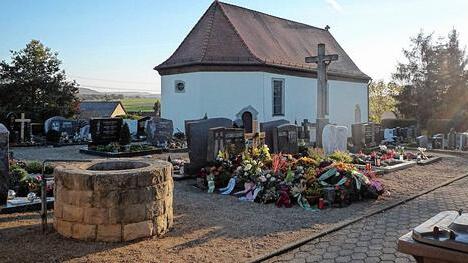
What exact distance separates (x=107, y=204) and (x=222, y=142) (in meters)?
5.70

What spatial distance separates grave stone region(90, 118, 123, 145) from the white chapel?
478 centimetres

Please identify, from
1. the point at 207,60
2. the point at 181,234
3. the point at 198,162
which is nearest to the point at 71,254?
the point at 181,234

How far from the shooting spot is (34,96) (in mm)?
34188

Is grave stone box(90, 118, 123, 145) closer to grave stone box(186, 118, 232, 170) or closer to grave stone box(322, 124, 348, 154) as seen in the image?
grave stone box(186, 118, 232, 170)

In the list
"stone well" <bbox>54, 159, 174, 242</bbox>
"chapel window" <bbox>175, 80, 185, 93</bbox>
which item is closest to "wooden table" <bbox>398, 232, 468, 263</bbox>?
"stone well" <bbox>54, 159, 174, 242</bbox>

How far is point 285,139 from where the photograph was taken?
1376cm

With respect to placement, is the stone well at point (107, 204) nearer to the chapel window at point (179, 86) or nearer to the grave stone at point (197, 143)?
the grave stone at point (197, 143)

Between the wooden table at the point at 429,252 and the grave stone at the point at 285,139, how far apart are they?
10534 mm

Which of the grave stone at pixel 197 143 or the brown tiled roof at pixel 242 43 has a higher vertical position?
the brown tiled roof at pixel 242 43

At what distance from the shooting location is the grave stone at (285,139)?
534 inches

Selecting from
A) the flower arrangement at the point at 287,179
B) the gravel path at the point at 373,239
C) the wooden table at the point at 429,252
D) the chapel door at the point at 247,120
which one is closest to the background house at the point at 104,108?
the chapel door at the point at 247,120

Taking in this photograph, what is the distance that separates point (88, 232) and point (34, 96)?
32195 millimetres

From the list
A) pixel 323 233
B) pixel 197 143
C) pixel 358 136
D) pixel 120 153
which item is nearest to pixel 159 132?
pixel 120 153

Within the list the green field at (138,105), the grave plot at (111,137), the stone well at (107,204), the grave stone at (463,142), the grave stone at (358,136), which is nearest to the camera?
the stone well at (107,204)
